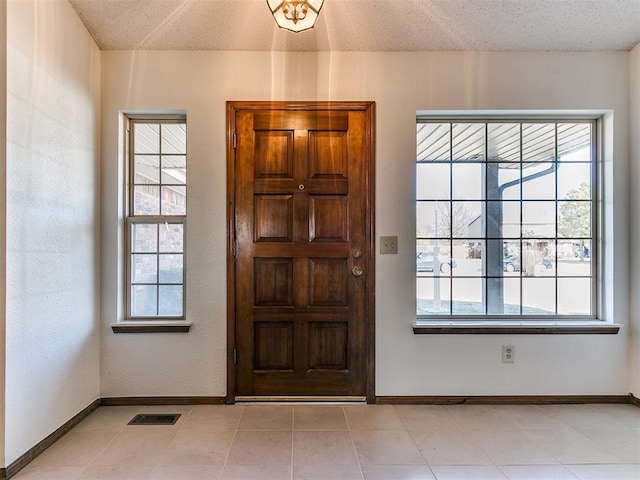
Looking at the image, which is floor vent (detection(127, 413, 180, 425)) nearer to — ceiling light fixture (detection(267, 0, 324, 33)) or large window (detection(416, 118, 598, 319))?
large window (detection(416, 118, 598, 319))

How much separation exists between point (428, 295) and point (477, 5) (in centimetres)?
188

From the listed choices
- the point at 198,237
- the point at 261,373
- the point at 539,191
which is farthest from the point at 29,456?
the point at 539,191

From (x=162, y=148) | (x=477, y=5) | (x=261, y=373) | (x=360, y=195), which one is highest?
(x=477, y=5)

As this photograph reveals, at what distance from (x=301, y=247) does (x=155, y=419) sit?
4.64ft

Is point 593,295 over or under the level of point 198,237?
Answer: under

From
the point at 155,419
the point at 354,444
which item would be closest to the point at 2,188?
the point at 155,419

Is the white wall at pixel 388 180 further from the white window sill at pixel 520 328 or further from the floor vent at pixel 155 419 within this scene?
the floor vent at pixel 155 419

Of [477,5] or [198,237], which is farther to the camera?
[198,237]

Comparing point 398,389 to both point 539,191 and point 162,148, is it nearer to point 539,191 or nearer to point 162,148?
point 539,191

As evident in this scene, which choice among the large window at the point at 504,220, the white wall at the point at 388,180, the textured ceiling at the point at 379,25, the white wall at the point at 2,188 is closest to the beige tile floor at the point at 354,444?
the white wall at the point at 388,180

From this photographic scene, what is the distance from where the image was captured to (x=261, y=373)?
2.31m

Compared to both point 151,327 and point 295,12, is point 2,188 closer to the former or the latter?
point 151,327

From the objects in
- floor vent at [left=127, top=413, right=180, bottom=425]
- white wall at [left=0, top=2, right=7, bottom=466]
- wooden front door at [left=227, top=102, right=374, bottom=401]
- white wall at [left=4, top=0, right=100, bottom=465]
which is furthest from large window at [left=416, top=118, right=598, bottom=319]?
white wall at [left=0, top=2, right=7, bottom=466]

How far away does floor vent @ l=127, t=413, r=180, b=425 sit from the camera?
2.04m
